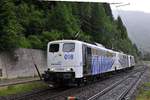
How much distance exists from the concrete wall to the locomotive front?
27.4 feet

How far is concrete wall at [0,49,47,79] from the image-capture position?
36.2 m

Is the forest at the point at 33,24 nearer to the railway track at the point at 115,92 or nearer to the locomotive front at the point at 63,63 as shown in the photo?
the locomotive front at the point at 63,63

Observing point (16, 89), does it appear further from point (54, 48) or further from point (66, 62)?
point (54, 48)

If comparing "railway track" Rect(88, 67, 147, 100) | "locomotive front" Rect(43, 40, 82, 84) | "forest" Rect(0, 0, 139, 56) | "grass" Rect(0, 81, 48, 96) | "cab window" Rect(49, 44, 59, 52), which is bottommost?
"railway track" Rect(88, 67, 147, 100)

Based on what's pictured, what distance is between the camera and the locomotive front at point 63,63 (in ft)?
89.4

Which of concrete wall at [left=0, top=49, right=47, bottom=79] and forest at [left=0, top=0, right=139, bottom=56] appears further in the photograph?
forest at [left=0, top=0, right=139, bottom=56]

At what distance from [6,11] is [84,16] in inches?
1894

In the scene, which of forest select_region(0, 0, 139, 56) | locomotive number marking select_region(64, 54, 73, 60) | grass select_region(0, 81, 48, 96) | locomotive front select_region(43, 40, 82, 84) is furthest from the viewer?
Answer: forest select_region(0, 0, 139, 56)

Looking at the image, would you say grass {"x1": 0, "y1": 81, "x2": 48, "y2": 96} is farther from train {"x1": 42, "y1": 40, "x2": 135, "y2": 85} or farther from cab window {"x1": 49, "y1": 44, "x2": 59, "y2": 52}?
cab window {"x1": 49, "y1": 44, "x2": 59, "y2": 52}

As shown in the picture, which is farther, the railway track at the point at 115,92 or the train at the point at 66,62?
the train at the point at 66,62

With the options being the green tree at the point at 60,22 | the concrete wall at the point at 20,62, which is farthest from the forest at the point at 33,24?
the concrete wall at the point at 20,62

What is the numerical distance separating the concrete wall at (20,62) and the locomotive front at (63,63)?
834 centimetres

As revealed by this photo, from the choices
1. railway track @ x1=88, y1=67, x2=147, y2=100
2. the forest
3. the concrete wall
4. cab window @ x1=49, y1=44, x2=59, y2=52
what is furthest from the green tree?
cab window @ x1=49, y1=44, x2=59, y2=52

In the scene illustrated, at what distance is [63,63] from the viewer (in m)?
27.6
